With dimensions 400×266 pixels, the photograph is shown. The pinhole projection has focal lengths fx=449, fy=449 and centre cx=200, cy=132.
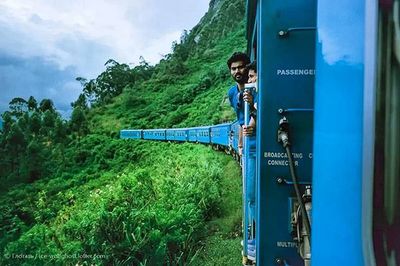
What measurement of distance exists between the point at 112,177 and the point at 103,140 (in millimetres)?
414

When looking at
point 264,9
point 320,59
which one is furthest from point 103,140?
point 320,59

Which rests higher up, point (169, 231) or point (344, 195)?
point (344, 195)

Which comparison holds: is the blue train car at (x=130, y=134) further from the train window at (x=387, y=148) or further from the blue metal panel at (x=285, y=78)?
the train window at (x=387, y=148)

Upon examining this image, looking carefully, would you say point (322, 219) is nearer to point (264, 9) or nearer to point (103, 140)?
point (264, 9)

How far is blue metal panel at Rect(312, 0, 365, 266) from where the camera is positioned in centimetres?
101

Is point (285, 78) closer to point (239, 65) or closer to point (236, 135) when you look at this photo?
point (239, 65)

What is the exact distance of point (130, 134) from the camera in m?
5.16

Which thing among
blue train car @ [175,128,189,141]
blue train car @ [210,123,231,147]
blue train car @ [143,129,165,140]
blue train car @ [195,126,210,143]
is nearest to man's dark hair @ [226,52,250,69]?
blue train car @ [143,129,165,140]

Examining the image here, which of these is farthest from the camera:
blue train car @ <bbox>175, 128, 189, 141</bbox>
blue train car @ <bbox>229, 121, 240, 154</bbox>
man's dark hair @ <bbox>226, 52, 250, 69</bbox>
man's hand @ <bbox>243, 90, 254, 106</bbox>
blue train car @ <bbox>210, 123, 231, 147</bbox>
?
blue train car @ <bbox>210, 123, 231, 147</bbox>

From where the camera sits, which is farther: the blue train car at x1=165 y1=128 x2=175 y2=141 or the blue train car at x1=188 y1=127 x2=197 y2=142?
the blue train car at x1=188 y1=127 x2=197 y2=142

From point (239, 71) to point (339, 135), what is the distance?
1.92m

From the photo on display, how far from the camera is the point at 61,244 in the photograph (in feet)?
12.8

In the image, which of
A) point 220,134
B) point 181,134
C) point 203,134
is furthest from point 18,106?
point 203,134

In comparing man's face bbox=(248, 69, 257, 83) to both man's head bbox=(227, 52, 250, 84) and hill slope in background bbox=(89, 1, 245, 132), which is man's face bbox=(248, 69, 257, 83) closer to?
man's head bbox=(227, 52, 250, 84)
